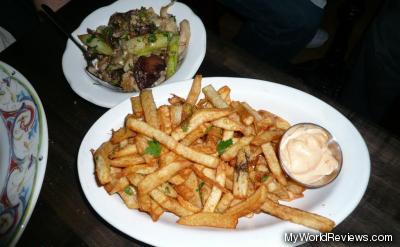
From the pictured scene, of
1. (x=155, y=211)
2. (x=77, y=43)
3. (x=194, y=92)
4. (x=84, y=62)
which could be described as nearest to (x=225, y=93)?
(x=194, y=92)

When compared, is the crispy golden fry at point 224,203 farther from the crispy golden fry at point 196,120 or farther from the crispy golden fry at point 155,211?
the crispy golden fry at point 196,120

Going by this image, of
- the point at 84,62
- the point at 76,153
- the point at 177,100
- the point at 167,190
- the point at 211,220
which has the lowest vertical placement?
the point at 76,153

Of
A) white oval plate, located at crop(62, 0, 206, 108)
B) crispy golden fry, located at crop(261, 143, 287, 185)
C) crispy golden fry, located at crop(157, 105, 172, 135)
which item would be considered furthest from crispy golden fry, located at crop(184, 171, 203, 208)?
white oval plate, located at crop(62, 0, 206, 108)

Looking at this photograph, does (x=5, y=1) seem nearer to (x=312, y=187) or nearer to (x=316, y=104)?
(x=316, y=104)

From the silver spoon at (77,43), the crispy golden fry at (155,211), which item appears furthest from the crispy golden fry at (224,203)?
the silver spoon at (77,43)

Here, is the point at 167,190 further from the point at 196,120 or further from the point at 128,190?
the point at 196,120

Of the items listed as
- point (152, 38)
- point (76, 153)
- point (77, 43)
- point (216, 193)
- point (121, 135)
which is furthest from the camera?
point (77, 43)
